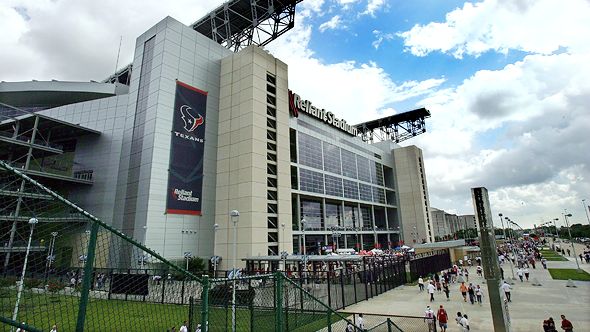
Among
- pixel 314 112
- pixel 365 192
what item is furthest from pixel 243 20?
pixel 365 192

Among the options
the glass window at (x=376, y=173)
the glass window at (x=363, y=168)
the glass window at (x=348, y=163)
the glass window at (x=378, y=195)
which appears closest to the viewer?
the glass window at (x=348, y=163)

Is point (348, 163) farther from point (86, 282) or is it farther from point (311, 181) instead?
point (86, 282)

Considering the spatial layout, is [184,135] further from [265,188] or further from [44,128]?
[44,128]

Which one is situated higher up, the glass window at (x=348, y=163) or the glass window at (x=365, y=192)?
the glass window at (x=348, y=163)

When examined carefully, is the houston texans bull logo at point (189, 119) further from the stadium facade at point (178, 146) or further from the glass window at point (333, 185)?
the glass window at point (333, 185)

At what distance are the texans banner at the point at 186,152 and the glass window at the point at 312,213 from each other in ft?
84.9

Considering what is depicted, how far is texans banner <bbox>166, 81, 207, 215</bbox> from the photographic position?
4434cm

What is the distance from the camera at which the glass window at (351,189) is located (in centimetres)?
7625

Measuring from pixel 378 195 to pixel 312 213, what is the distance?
96.5 feet

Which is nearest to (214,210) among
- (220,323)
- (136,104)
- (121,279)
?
(136,104)

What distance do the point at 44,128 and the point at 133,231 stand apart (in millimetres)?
24084

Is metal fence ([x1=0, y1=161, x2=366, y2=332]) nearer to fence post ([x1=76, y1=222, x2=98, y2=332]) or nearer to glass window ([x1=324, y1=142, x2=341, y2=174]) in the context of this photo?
fence post ([x1=76, y1=222, x2=98, y2=332])

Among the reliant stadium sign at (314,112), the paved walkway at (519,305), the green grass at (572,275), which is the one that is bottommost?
the paved walkway at (519,305)

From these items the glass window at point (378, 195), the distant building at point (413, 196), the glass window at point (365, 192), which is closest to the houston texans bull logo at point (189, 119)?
the glass window at point (365, 192)
